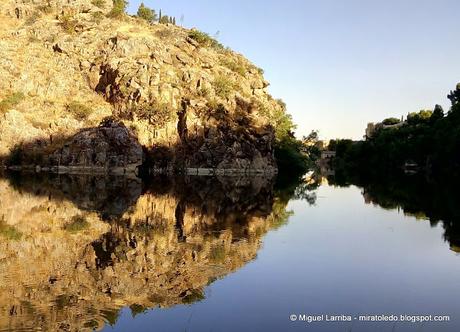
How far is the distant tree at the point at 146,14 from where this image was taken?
11194 centimetres

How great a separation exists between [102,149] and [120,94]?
1288 centimetres

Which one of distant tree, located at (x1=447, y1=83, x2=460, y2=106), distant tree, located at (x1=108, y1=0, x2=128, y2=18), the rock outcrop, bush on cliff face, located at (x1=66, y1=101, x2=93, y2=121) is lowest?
the rock outcrop

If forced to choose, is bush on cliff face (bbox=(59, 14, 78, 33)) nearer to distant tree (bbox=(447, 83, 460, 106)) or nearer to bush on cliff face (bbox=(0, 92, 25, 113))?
bush on cliff face (bbox=(0, 92, 25, 113))

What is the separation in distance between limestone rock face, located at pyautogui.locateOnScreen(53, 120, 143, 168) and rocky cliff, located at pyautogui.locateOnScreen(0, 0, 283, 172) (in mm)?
369

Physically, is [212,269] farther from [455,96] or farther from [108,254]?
[455,96]

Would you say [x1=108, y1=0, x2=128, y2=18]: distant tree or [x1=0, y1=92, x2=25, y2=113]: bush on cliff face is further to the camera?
[x1=108, y1=0, x2=128, y2=18]: distant tree

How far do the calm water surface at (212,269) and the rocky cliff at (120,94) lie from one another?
52690mm

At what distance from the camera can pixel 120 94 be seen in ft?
290

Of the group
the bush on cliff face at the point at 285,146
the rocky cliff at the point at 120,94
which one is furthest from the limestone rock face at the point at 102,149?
the bush on cliff face at the point at 285,146

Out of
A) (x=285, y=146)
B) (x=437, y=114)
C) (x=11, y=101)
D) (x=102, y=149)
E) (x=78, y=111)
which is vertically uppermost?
(x=437, y=114)

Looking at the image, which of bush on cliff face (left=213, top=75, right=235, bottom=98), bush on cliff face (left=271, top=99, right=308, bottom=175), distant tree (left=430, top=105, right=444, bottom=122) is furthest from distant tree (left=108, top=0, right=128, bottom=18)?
distant tree (left=430, top=105, right=444, bottom=122)

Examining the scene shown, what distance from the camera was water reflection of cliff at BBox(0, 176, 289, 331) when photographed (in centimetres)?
1238

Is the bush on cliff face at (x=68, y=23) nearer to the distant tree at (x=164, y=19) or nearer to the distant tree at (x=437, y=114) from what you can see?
the distant tree at (x=164, y=19)

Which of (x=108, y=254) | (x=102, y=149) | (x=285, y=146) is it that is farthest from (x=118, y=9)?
(x=108, y=254)
